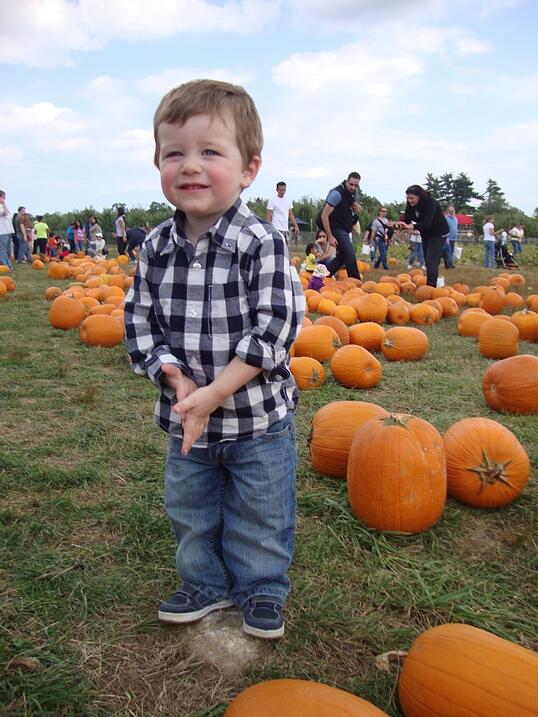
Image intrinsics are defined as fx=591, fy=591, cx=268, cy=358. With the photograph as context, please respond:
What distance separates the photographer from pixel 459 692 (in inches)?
60.1

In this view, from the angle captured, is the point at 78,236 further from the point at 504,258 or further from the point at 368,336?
the point at 368,336

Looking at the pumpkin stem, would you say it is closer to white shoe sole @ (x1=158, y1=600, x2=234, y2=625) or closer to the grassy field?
the grassy field

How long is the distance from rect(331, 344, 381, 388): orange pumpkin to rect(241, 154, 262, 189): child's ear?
298cm

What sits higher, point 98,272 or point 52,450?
point 98,272

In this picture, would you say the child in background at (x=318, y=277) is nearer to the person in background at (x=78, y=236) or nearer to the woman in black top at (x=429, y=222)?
the woman in black top at (x=429, y=222)

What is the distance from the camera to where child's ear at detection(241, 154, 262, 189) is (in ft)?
6.35

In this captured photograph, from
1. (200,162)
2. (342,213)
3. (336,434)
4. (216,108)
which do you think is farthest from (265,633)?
(342,213)

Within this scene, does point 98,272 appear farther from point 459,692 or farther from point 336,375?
point 459,692

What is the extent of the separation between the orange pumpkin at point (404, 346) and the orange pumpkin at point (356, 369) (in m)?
1.06

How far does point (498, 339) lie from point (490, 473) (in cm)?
346

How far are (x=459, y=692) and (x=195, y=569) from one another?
966 millimetres

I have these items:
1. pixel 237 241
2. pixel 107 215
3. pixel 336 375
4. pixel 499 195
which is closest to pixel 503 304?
pixel 336 375

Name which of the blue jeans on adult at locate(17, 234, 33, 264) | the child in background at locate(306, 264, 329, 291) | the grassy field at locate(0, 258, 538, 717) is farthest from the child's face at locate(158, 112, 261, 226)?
the blue jeans on adult at locate(17, 234, 33, 264)

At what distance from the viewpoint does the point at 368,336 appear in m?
6.04
